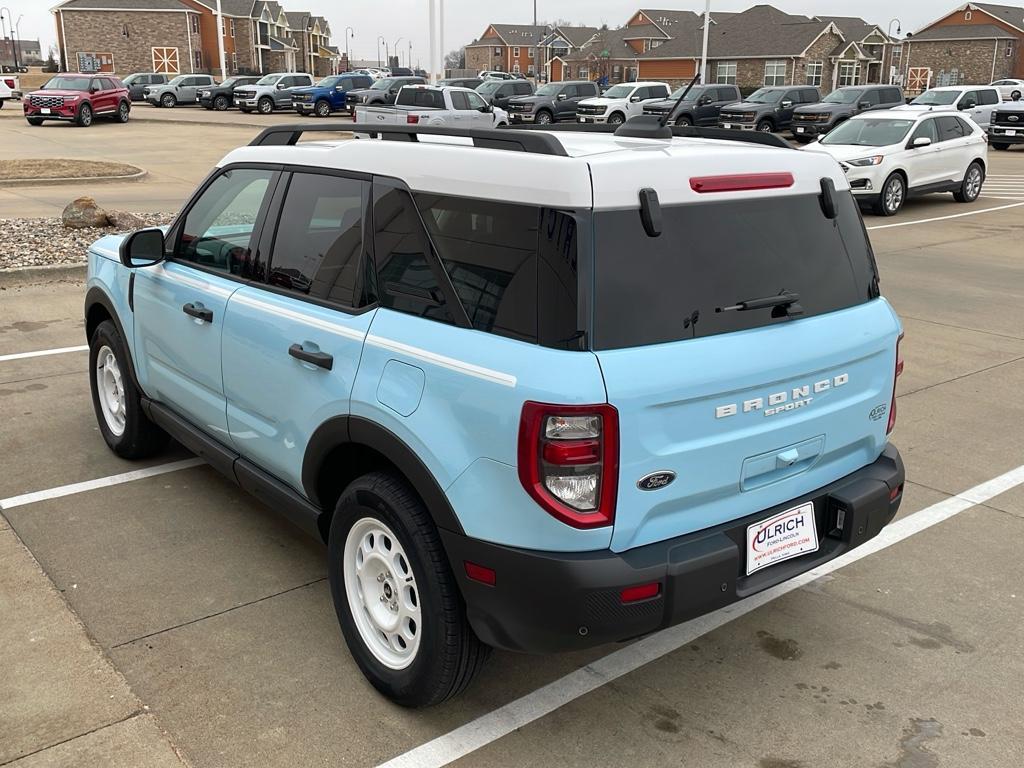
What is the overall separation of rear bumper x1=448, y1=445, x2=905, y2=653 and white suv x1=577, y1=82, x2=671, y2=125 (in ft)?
115

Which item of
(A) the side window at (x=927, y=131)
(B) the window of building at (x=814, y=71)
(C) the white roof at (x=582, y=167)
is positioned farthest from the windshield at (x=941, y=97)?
(B) the window of building at (x=814, y=71)

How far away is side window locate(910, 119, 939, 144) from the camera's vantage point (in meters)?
16.2

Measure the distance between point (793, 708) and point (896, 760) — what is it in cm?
36

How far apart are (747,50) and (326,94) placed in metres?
46.5

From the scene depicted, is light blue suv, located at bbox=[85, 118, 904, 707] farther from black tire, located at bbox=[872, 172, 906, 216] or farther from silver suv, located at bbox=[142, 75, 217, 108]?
silver suv, located at bbox=[142, 75, 217, 108]

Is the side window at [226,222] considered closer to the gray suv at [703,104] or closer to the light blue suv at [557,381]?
the light blue suv at [557,381]

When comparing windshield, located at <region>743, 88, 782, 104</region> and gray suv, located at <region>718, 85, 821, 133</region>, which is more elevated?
windshield, located at <region>743, 88, 782, 104</region>

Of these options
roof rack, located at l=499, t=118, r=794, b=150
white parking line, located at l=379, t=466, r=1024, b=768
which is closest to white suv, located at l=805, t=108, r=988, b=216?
roof rack, located at l=499, t=118, r=794, b=150

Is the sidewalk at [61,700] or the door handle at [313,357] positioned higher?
the door handle at [313,357]

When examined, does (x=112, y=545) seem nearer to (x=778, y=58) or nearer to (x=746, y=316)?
(x=746, y=316)

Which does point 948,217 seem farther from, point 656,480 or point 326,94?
point 326,94

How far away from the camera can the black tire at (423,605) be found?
2848mm

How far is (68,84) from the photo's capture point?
3259 centimetres

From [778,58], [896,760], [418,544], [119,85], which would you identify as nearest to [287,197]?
[418,544]
